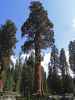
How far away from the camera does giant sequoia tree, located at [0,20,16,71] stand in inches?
2361

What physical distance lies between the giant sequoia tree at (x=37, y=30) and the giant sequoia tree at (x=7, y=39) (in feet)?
41.1

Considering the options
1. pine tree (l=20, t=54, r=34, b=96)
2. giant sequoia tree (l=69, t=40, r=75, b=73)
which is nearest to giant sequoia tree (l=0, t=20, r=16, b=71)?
pine tree (l=20, t=54, r=34, b=96)

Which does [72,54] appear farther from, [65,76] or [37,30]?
[37,30]

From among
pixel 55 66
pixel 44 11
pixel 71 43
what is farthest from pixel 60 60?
pixel 44 11

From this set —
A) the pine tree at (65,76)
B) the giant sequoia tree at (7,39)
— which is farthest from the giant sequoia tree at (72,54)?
the giant sequoia tree at (7,39)

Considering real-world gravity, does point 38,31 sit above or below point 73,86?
above

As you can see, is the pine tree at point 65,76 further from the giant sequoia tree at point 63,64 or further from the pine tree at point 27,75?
the pine tree at point 27,75

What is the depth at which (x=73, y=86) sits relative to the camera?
8150cm

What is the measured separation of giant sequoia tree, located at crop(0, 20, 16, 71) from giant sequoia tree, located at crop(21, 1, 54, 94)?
1253 cm

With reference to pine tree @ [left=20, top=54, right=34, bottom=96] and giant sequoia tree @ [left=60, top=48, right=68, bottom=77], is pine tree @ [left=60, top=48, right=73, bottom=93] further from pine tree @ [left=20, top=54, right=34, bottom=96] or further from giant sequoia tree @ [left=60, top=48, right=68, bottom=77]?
pine tree @ [left=20, top=54, right=34, bottom=96]

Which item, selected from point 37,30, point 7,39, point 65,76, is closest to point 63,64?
point 65,76

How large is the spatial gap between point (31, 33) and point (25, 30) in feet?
4.05

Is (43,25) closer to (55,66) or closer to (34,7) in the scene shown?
(34,7)

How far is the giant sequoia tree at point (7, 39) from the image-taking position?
59969 mm
